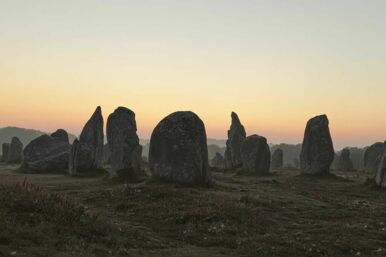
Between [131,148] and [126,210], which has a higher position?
[131,148]

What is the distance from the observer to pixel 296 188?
121 ft

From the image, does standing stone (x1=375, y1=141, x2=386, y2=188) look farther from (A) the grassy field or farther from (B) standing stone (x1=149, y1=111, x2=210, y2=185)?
(B) standing stone (x1=149, y1=111, x2=210, y2=185)

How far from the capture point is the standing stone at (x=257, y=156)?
173 feet

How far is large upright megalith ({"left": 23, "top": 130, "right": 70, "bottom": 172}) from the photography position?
48.3 m

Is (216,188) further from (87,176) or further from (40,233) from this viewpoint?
(40,233)

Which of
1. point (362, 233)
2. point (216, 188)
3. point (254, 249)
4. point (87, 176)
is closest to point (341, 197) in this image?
point (216, 188)

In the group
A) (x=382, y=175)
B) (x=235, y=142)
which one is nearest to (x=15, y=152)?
(x=235, y=142)

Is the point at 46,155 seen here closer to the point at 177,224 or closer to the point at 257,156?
the point at 257,156

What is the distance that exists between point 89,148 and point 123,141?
8.94 m

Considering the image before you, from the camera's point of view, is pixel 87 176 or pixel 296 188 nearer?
pixel 296 188

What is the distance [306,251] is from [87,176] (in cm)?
2918

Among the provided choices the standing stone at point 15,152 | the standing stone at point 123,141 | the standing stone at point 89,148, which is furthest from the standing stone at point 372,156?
the standing stone at point 15,152

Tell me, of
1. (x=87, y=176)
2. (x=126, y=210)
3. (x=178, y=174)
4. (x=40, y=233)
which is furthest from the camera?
(x=87, y=176)

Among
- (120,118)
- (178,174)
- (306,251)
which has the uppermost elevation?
(120,118)
